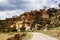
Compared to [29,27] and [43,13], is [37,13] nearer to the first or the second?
[43,13]

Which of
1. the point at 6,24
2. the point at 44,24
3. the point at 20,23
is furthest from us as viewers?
the point at 6,24

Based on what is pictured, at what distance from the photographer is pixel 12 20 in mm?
184000

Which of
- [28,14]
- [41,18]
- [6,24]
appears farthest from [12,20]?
[41,18]

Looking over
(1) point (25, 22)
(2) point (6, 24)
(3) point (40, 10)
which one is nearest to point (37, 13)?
(3) point (40, 10)

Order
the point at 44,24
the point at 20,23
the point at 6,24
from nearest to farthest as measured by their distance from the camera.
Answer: the point at 44,24
the point at 20,23
the point at 6,24

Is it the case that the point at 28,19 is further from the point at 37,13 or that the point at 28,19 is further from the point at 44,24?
the point at 44,24

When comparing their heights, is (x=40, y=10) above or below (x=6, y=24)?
above

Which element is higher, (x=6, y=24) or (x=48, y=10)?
(x=48, y=10)

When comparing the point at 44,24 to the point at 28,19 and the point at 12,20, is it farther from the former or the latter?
the point at 12,20

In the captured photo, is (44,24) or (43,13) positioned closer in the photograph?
(44,24)

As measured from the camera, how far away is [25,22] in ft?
540

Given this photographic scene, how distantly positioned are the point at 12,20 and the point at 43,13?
3130 centimetres

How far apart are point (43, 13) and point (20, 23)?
2134 centimetres

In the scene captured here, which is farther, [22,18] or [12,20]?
[12,20]
